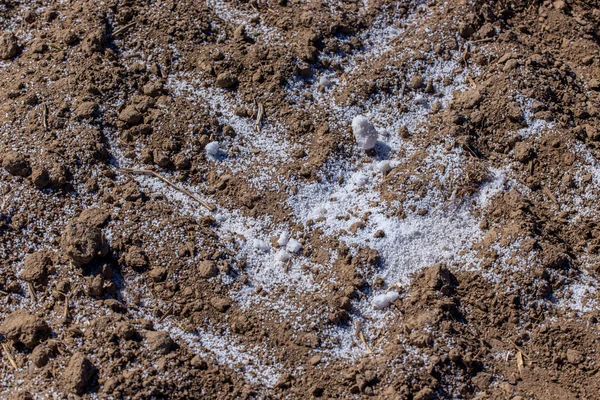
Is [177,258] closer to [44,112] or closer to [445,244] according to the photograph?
[44,112]

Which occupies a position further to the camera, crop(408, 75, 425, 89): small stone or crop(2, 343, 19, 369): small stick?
crop(408, 75, 425, 89): small stone

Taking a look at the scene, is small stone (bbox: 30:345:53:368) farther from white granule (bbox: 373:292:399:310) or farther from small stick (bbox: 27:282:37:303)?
white granule (bbox: 373:292:399:310)

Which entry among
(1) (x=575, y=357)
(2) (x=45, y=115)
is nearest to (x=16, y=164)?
(2) (x=45, y=115)

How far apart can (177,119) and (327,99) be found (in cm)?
88

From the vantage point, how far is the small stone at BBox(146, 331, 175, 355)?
8.90 ft

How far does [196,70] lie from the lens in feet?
11.5

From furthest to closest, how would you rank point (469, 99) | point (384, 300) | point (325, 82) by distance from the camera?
point (325, 82) → point (469, 99) → point (384, 300)

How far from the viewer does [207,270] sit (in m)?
2.96

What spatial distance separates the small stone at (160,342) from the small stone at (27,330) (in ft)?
1.60

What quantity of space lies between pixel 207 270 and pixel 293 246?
461 mm

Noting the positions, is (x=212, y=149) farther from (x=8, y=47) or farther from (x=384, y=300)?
(x=8, y=47)

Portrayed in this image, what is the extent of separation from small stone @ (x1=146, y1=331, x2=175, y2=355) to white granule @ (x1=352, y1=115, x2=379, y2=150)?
1.47 metres

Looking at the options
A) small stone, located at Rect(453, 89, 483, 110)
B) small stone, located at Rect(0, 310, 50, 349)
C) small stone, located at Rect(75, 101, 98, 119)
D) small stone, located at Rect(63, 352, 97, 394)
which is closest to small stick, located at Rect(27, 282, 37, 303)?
small stone, located at Rect(0, 310, 50, 349)

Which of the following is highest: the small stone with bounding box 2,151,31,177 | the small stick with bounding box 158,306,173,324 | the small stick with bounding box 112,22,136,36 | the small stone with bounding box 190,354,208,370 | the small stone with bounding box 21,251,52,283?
the small stick with bounding box 112,22,136,36
